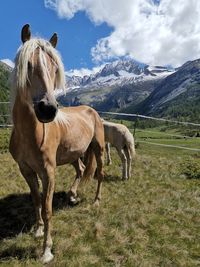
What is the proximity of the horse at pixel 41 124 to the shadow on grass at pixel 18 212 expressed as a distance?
0.51 m

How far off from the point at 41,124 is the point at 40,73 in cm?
110

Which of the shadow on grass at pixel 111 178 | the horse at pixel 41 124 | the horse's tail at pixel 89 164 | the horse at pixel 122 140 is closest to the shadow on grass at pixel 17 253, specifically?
the horse at pixel 41 124

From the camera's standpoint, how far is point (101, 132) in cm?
916

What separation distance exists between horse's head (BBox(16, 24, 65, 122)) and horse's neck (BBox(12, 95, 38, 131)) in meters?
0.42

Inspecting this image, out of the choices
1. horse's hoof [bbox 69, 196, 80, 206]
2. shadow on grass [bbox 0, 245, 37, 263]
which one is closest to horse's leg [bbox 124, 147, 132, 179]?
horse's hoof [bbox 69, 196, 80, 206]

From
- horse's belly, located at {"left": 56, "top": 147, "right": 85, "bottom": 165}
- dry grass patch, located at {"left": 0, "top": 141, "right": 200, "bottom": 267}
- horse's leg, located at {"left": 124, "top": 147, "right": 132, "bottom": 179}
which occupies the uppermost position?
horse's belly, located at {"left": 56, "top": 147, "right": 85, "bottom": 165}

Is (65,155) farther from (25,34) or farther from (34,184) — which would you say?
(25,34)

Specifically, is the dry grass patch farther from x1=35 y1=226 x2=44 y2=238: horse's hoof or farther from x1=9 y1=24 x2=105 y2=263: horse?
x1=9 y1=24 x2=105 y2=263: horse

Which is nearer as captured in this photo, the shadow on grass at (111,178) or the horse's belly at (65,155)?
the horse's belly at (65,155)

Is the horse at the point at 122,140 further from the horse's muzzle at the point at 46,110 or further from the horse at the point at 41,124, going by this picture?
the horse's muzzle at the point at 46,110

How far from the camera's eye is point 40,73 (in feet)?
16.6

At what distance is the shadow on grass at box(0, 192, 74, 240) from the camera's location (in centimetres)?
706

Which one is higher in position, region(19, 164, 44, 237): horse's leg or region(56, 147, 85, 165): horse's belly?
region(56, 147, 85, 165): horse's belly

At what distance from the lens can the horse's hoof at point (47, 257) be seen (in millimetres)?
5781
